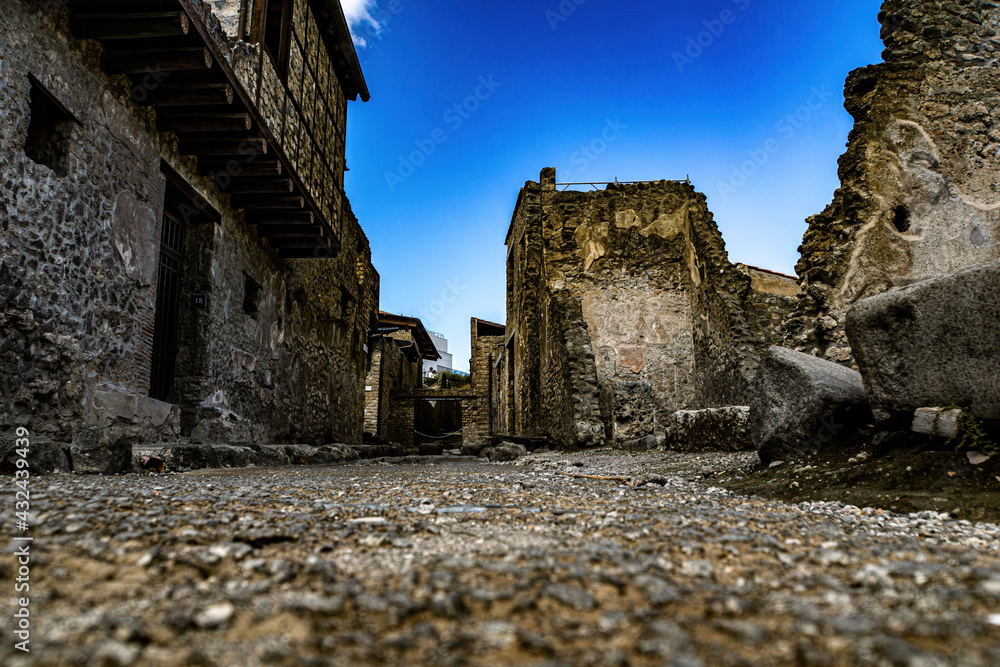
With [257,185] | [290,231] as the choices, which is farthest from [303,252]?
[257,185]

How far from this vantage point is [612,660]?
0.92 metres

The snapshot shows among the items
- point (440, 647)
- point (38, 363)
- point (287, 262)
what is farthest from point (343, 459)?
point (440, 647)

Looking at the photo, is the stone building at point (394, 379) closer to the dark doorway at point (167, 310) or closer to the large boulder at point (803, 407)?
the dark doorway at point (167, 310)

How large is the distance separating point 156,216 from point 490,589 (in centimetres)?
546

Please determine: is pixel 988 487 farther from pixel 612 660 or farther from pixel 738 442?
pixel 738 442

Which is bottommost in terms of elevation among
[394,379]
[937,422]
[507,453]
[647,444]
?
[507,453]

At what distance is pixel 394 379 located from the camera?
22.0m

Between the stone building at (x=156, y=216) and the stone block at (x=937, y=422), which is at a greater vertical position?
the stone building at (x=156, y=216)

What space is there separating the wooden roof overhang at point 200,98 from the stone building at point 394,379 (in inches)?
483

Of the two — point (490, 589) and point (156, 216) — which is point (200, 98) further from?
point (490, 589)

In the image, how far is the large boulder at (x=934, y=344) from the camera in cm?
272

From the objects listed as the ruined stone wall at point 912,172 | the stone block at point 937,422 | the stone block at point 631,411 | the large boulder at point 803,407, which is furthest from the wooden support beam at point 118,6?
the stone block at point 631,411

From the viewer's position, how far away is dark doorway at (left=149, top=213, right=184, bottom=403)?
609 cm

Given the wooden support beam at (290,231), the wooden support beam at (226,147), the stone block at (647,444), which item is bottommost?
the stone block at (647,444)
